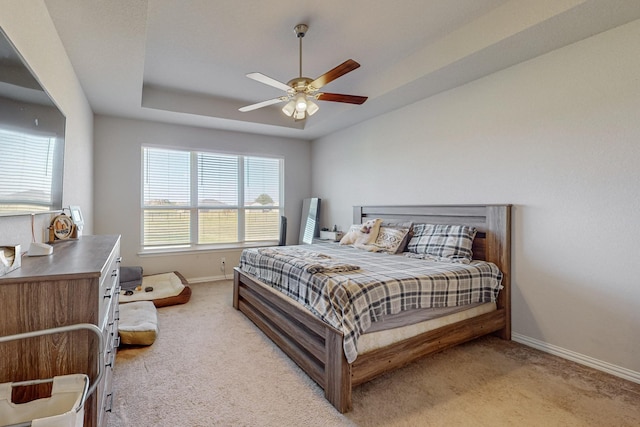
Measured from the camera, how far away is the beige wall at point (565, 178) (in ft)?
7.11

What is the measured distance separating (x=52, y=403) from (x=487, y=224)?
127 inches

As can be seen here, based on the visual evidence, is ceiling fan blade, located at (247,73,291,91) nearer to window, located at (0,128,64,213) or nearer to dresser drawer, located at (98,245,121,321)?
window, located at (0,128,64,213)

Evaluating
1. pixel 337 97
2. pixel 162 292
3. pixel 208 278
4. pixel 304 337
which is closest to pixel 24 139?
pixel 304 337

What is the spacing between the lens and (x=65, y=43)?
238cm

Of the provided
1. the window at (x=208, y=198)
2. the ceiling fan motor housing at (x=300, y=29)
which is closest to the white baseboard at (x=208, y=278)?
the window at (x=208, y=198)

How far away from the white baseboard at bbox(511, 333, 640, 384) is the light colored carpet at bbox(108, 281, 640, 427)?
6 centimetres

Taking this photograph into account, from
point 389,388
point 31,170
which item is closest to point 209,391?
point 389,388

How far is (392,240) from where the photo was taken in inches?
138

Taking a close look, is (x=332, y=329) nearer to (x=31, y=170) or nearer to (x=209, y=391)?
(x=209, y=391)

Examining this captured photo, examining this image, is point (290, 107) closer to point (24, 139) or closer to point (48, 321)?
point (24, 139)

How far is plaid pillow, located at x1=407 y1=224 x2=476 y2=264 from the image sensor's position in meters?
2.91

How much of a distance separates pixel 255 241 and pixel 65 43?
3.69 meters

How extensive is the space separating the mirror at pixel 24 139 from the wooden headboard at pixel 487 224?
11.1ft

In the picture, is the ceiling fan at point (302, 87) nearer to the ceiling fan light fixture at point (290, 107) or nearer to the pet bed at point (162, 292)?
the ceiling fan light fixture at point (290, 107)
